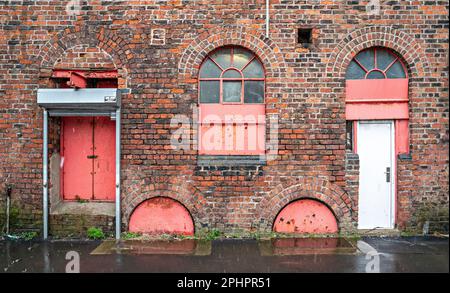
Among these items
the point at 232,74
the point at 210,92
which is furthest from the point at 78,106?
the point at 232,74

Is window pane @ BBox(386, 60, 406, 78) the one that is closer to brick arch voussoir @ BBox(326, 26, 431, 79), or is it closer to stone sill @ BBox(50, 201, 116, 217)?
brick arch voussoir @ BBox(326, 26, 431, 79)

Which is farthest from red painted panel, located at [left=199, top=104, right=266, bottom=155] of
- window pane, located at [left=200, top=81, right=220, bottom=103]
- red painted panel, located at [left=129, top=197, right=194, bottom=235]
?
red painted panel, located at [left=129, top=197, right=194, bottom=235]

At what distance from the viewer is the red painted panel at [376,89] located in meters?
7.73

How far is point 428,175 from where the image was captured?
7.66 meters

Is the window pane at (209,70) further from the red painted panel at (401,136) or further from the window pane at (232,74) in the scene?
the red painted panel at (401,136)

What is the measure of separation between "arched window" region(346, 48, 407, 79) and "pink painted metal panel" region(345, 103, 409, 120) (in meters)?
0.56

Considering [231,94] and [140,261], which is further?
[231,94]

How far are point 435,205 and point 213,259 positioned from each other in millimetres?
4364

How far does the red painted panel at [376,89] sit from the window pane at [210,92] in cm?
245

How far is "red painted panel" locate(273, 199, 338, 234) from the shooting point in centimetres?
769

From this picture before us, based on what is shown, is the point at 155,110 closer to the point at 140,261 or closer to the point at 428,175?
the point at 140,261

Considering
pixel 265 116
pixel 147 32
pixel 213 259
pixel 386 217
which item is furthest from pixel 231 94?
pixel 386 217

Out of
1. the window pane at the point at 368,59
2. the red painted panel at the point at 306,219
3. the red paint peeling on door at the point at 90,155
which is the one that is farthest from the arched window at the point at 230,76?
the red painted panel at the point at 306,219

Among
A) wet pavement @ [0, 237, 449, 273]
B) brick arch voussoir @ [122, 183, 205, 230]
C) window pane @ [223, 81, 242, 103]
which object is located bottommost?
wet pavement @ [0, 237, 449, 273]
